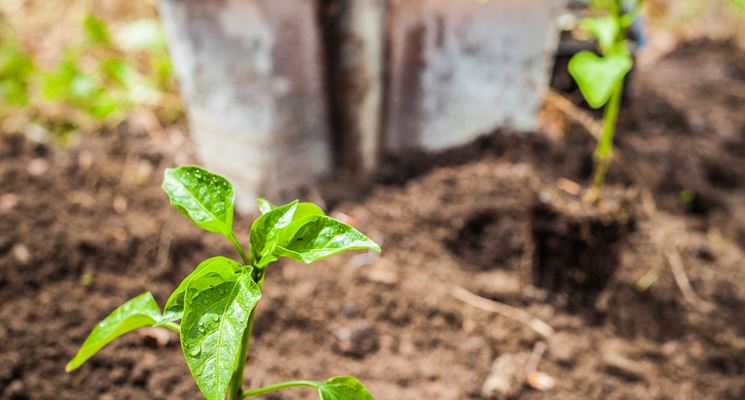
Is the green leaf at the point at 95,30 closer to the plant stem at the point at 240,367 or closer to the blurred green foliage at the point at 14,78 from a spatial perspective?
the blurred green foliage at the point at 14,78

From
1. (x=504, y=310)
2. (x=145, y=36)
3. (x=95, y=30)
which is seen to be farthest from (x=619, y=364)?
(x=145, y=36)

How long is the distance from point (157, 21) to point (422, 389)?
2.09m

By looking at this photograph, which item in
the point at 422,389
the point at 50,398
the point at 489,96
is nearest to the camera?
the point at 50,398

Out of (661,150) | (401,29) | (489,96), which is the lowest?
(661,150)

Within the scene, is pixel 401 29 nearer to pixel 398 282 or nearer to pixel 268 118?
pixel 268 118

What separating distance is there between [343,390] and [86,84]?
5.83 ft

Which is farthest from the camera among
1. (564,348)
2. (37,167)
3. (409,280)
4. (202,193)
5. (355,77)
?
(37,167)

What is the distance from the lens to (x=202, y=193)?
0.83 metres

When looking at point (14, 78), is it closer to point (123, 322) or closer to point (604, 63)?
point (123, 322)

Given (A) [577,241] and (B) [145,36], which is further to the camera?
(B) [145,36]

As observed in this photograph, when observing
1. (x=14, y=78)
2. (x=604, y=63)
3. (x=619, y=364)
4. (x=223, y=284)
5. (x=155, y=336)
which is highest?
(x=604, y=63)

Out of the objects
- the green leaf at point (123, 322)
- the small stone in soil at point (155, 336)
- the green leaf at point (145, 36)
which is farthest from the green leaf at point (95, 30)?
the green leaf at point (123, 322)

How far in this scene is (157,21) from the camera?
272 centimetres

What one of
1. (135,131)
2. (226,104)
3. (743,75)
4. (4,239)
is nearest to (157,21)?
(135,131)
